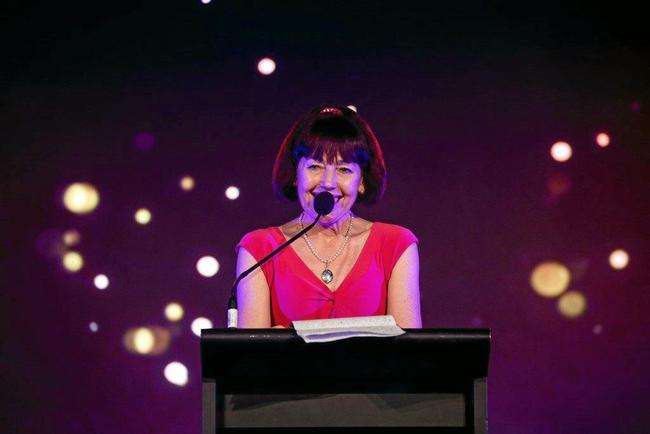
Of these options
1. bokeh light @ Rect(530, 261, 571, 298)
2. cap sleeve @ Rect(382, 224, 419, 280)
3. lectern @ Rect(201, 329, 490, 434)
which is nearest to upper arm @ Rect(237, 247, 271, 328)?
cap sleeve @ Rect(382, 224, 419, 280)

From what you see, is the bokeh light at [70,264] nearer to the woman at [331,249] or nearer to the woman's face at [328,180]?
the woman at [331,249]

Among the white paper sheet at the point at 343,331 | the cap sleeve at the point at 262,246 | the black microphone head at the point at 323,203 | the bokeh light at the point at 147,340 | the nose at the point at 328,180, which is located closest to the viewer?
the white paper sheet at the point at 343,331

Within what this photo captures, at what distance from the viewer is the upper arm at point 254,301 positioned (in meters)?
2.29

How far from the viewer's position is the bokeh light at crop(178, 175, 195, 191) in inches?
120

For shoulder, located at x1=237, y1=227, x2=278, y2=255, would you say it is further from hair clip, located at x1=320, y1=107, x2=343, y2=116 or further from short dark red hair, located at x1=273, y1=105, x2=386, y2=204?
hair clip, located at x1=320, y1=107, x2=343, y2=116

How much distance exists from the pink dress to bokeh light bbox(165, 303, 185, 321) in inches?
28.4

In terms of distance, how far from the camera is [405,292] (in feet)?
7.62

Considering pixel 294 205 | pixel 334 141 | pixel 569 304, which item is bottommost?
pixel 569 304

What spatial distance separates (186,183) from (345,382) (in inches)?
61.8

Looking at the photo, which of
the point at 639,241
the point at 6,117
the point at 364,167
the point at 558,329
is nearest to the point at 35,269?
the point at 6,117

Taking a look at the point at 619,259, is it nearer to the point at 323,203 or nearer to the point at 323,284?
the point at 323,284

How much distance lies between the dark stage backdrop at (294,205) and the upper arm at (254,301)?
717mm

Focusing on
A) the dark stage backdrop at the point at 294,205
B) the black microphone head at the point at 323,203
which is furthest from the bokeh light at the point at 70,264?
the black microphone head at the point at 323,203

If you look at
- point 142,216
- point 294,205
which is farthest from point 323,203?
point 142,216
